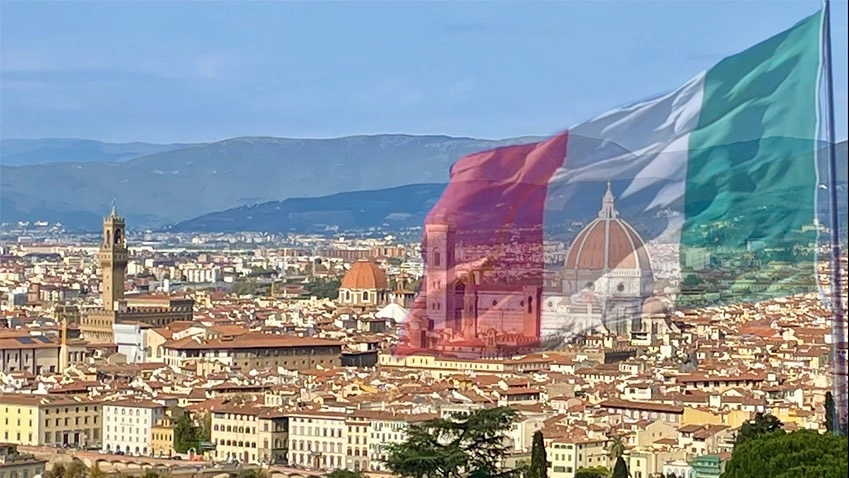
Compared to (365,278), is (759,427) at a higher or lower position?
lower

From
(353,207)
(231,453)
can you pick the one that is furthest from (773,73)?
(353,207)

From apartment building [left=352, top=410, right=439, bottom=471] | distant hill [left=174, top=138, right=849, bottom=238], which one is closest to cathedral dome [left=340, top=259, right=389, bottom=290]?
apartment building [left=352, top=410, right=439, bottom=471]

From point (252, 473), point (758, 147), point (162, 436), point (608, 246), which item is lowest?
point (252, 473)

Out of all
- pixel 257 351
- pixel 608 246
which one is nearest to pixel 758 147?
pixel 608 246

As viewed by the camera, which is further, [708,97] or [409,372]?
[409,372]

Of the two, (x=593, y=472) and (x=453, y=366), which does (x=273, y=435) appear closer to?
(x=593, y=472)

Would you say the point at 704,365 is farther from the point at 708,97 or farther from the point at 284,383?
the point at 708,97
